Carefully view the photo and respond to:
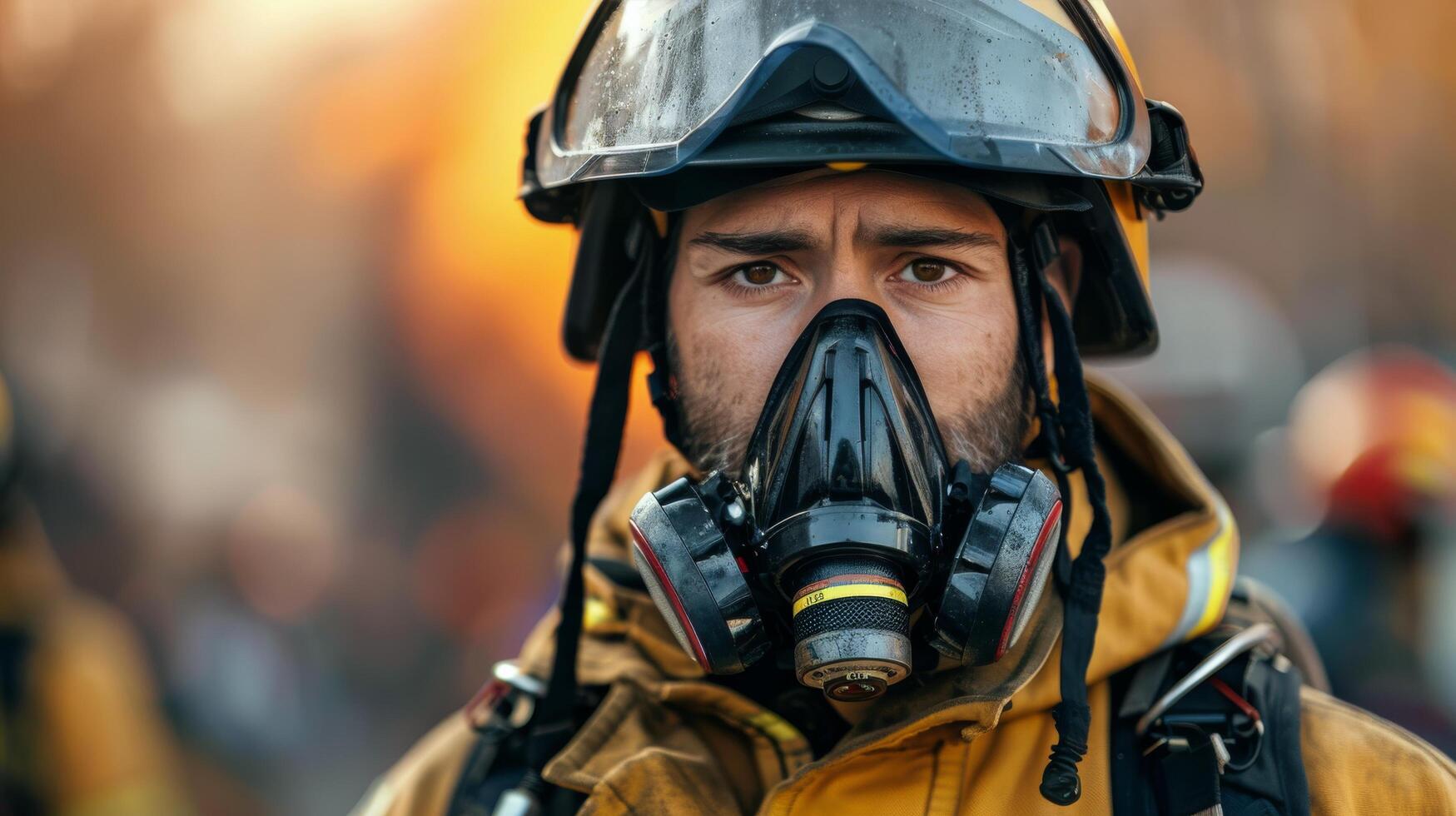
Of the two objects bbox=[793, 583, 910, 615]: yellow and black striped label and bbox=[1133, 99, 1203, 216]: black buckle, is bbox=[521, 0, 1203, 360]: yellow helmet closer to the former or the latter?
bbox=[1133, 99, 1203, 216]: black buckle

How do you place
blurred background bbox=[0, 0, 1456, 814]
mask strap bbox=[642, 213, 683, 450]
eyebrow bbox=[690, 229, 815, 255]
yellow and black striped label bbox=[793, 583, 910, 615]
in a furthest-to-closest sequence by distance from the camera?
1. blurred background bbox=[0, 0, 1456, 814]
2. mask strap bbox=[642, 213, 683, 450]
3. eyebrow bbox=[690, 229, 815, 255]
4. yellow and black striped label bbox=[793, 583, 910, 615]

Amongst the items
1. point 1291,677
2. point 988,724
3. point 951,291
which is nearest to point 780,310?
point 951,291

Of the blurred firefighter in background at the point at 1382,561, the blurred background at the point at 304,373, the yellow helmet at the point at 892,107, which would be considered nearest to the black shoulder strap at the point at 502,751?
the yellow helmet at the point at 892,107

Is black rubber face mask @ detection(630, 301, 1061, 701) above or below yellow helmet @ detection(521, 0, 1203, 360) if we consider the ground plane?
below

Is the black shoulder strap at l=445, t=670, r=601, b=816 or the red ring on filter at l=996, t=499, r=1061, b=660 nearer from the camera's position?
the red ring on filter at l=996, t=499, r=1061, b=660

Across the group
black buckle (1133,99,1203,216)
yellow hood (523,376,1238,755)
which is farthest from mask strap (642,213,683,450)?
black buckle (1133,99,1203,216)

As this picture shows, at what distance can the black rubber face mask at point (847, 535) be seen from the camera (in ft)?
5.82

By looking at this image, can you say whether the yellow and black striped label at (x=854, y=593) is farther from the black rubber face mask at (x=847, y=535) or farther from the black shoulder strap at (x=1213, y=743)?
the black shoulder strap at (x=1213, y=743)

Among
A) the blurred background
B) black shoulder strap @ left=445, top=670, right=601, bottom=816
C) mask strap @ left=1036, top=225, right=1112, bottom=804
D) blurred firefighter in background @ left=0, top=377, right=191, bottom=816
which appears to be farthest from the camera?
the blurred background

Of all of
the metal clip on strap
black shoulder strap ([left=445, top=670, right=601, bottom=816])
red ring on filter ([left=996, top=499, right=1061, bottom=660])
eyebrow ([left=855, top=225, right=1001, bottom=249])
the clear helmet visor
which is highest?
the clear helmet visor

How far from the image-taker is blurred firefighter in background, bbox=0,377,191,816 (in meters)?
4.23

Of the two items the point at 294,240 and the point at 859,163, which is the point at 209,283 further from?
the point at 859,163

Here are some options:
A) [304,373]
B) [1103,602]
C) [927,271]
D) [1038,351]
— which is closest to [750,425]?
[927,271]

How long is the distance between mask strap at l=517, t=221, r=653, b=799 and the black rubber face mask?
15.3 inches
